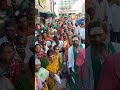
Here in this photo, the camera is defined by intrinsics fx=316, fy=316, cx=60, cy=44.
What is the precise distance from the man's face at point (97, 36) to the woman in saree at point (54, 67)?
2.72 m

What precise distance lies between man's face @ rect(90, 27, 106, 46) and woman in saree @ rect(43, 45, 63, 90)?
2721mm

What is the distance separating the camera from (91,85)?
3.21 m

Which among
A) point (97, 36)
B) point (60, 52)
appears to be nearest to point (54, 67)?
point (60, 52)

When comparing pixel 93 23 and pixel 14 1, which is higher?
pixel 14 1

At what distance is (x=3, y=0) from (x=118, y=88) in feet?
6.25

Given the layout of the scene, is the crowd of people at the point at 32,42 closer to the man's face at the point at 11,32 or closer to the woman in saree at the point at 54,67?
the man's face at the point at 11,32

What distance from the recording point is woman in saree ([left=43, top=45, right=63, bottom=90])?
5805 mm

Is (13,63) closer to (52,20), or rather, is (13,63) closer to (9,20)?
(9,20)

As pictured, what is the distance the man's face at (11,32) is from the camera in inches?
130

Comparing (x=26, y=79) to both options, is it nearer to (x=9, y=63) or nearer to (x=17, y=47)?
(x=9, y=63)

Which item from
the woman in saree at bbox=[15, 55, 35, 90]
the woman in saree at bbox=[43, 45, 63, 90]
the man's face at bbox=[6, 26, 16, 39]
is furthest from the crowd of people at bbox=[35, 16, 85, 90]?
the man's face at bbox=[6, 26, 16, 39]

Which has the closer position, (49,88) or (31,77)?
(31,77)

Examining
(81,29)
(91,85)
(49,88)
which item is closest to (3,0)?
(91,85)

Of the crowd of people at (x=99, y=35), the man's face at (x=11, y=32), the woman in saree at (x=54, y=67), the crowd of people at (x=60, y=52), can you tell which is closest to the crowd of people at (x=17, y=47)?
the man's face at (x=11, y=32)
